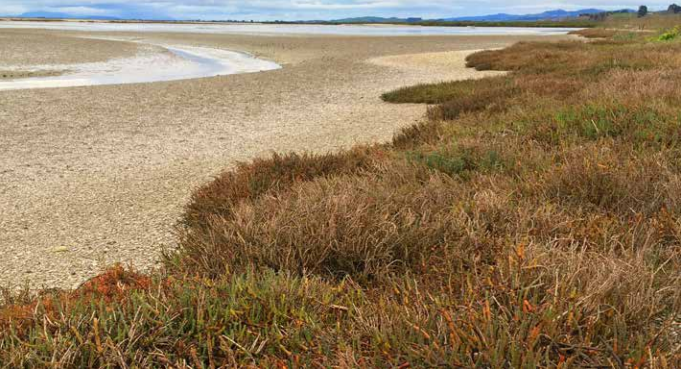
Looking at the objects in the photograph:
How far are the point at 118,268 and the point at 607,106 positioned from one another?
653 cm

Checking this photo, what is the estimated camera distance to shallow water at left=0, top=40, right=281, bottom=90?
21.9 meters

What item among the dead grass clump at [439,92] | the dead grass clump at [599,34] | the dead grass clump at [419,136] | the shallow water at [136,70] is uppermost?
the dead grass clump at [599,34]

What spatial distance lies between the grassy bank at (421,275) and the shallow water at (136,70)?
1909 centimetres

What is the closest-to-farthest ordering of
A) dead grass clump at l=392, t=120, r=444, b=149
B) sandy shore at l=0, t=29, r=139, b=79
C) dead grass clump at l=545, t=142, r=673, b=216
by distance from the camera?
1. dead grass clump at l=545, t=142, r=673, b=216
2. dead grass clump at l=392, t=120, r=444, b=149
3. sandy shore at l=0, t=29, r=139, b=79

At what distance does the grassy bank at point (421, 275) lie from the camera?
95.0 inches

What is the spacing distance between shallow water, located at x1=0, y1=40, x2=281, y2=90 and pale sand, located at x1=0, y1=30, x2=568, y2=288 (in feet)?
12.3


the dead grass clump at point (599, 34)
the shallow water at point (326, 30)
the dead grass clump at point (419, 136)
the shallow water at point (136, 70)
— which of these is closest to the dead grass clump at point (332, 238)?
the dead grass clump at point (419, 136)

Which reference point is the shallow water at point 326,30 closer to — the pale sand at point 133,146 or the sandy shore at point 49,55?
the sandy shore at point 49,55

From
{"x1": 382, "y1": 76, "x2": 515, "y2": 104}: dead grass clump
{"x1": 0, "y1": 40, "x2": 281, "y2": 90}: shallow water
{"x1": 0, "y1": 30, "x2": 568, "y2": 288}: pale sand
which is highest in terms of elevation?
{"x1": 0, "y1": 40, "x2": 281, "y2": 90}: shallow water

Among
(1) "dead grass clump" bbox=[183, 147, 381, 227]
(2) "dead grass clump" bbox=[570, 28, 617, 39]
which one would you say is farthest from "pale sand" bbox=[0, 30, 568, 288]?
(2) "dead grass clump" bbox=[570, 28, 617, 39]

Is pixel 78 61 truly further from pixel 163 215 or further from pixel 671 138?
pixel 671 138

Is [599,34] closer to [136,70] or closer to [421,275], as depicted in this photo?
[136,70]

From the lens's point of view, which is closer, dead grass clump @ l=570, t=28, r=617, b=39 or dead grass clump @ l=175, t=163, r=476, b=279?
dead grass clump @ l=175, t=163, r=476, b=279

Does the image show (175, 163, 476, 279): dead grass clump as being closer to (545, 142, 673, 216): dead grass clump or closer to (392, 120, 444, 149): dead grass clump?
(545, 142, 673, 216): dead grass clump
